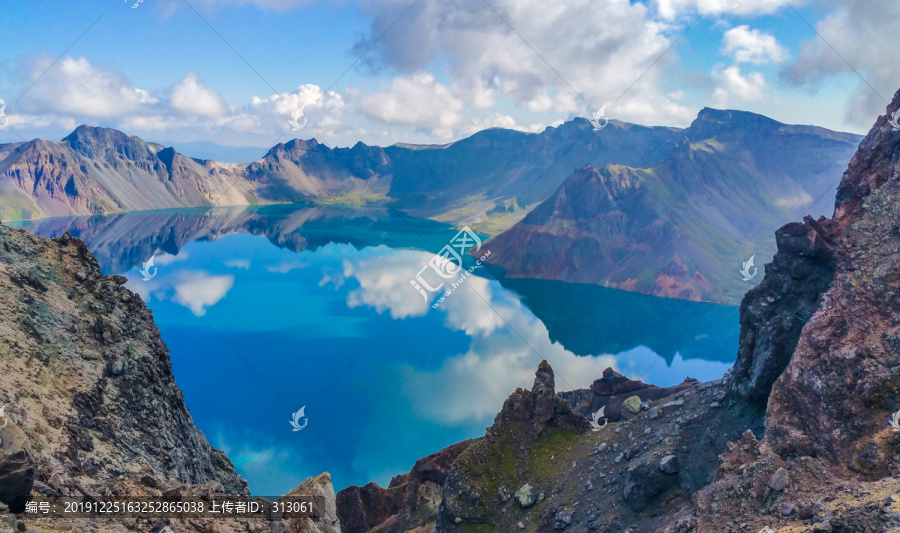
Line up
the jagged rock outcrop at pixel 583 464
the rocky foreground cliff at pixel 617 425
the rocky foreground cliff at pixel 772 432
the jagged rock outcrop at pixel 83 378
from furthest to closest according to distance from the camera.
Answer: the jagged rock outcrop at pixel 583 464 → the rocky foreground cliff at pixel 772 432 → the jagged rock outcrop at pixel 83 378 → the rocky foreground cliff at pixel 617 425

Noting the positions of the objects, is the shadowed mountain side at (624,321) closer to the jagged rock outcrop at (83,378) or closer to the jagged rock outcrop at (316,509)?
the jagged rock outcrop at (83,378)

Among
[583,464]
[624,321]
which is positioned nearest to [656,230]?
[624,321]

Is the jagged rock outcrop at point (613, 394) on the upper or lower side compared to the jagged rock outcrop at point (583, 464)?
upper

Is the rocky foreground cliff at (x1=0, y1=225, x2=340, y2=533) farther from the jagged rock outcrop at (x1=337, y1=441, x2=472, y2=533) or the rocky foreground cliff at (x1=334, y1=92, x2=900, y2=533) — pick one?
the jagged rock outcrop at (x1=337, y1=441, x2=472, y2=533)

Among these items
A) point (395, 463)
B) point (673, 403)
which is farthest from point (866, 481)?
point (395, 463)

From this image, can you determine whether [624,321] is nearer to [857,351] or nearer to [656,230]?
[656,230]

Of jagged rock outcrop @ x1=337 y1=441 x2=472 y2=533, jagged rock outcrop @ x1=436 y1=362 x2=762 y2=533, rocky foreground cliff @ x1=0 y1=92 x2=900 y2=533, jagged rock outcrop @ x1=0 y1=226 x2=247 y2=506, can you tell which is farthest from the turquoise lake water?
jagged rock outcrop @ x1=0 y1=226 x2=247 y2=506

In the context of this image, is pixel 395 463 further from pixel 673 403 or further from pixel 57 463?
pixel 57 463

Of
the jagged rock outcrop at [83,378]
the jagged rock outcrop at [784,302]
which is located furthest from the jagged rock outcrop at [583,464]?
the jagged rock outcrop at [83,378]
